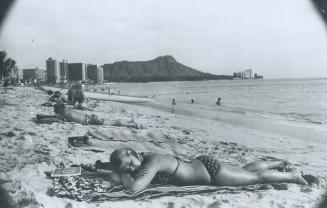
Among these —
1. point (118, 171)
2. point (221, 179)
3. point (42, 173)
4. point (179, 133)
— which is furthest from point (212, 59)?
point (42, 173)

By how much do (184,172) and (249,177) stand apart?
58 cm

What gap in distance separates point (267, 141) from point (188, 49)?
5.32ft

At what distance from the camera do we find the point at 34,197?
8.54 feet

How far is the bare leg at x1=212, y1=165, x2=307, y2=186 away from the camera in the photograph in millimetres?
2877

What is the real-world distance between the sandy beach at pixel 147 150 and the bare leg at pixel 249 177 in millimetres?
80

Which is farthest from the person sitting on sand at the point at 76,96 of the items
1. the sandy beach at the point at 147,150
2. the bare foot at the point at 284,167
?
the bare foot at the point at 284,167

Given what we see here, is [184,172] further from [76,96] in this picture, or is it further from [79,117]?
[76,96]

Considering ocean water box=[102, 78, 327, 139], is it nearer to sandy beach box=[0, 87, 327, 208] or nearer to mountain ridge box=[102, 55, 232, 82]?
sandy beach box=[0, 87, 327, 208]

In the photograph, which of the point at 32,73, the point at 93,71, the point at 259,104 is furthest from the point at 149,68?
the point at 259,104

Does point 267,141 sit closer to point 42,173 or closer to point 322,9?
point 322,9

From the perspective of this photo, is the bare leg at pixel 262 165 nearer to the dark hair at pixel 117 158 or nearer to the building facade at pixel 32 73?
the dark hair at pixel 117 158

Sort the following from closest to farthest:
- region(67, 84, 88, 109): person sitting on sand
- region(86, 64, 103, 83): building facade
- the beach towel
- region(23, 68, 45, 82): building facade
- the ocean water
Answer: the beach towel, region(86, 64, 103, 83): building facade, region(23, 68, 45, 82): building facade, region(67, 84, 88, 109): person sitting on sand, the ocean water

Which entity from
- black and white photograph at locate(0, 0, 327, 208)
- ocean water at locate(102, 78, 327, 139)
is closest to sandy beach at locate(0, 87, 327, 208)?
black and white photograph at locate(0, 0, 327, 208)

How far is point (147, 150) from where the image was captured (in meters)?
3.40
